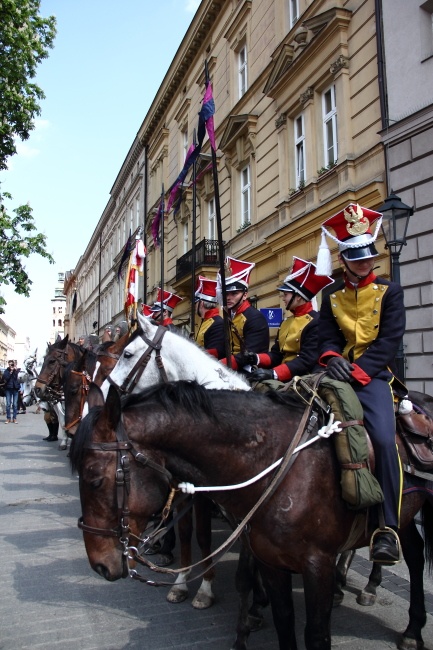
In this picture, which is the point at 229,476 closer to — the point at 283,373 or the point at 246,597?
the point at 246,597

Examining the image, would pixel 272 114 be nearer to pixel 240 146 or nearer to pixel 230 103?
pixel 240 146

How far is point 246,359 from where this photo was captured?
5.20 m

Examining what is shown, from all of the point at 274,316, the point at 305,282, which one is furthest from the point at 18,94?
the point at 305,282

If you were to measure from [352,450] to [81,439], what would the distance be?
138 cm

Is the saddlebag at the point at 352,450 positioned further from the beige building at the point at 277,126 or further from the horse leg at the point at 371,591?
the beige building at the point at 277,126

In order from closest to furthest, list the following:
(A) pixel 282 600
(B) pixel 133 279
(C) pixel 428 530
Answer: (A) pixel 282 600, (C) pixel 428 530, (B) pixel 133 279

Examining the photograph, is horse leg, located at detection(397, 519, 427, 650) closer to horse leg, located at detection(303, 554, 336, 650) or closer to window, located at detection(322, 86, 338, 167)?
horse leg, located at detection(303, 554, 336, 650)

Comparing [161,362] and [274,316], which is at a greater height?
[274,316]

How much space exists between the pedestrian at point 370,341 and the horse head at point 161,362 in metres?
0.84

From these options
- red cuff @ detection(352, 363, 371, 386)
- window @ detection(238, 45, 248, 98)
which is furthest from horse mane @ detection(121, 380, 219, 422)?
window @ detection(238, 45, 248, 98)

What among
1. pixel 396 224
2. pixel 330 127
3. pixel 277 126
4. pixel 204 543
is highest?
pixel 277 126

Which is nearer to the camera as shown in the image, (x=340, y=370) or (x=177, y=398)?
(x=177, y=398)

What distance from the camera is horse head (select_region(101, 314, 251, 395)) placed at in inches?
159

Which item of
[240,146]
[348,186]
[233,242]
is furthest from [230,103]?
[348,186]
